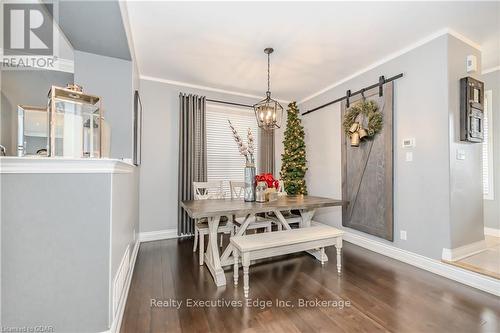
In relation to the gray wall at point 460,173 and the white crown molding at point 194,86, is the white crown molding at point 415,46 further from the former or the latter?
the white crown molding at point 194,86

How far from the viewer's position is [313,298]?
2016 millimetres

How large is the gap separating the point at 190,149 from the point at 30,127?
7.04 feet

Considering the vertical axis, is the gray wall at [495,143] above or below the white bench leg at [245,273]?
above

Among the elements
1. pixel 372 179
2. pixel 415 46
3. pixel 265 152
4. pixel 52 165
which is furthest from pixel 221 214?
pixel 415 46

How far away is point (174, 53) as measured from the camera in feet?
9.82

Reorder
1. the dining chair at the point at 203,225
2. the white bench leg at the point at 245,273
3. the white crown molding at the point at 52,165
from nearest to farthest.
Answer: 1. the white crown molding at the point at 52,165
2. the white bench leg at the point at 245,273
3. the dining chair at the point at 203,225

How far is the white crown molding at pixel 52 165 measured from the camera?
1.21 metres

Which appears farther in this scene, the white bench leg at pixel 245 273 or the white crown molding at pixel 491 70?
the white crown molding at pixel 491 70

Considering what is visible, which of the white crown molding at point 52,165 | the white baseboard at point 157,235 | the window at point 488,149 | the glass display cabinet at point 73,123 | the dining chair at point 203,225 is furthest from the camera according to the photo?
the white baseboard at point 157,235

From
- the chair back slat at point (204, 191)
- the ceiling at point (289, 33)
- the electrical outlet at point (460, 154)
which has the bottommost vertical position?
the chair back slat at point (204, 191)

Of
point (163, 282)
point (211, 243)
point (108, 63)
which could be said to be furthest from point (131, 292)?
point (108, 63)

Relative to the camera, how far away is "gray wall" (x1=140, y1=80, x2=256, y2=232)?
12.2 feet

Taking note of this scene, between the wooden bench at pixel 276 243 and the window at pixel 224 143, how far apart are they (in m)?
2.09

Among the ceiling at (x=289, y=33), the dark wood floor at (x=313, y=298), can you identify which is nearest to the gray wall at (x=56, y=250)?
the dark wood floor at (x=313, y=298)
